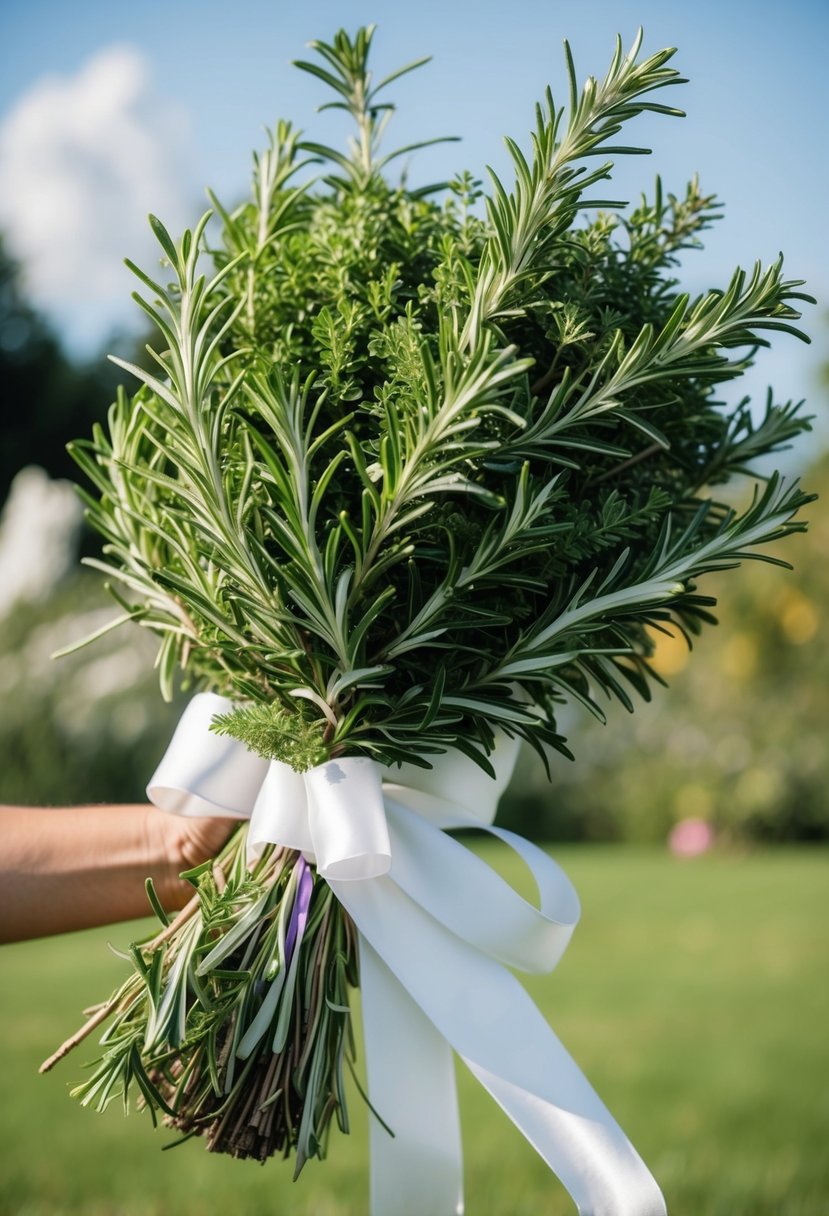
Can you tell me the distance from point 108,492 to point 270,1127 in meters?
0.65

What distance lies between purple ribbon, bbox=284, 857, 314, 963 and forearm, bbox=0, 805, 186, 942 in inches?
8.9

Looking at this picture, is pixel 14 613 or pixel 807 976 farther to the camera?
pixel 14 613

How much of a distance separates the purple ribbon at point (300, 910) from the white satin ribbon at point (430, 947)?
27mm

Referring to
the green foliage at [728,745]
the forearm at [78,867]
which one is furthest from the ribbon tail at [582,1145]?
the green foliage at [728,745]

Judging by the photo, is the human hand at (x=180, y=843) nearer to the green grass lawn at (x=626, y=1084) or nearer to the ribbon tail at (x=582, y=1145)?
the ribbon tail at (x=582, y=1145)

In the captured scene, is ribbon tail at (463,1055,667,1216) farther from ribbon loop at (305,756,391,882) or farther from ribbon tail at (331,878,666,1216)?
ribbon loop at (305,756,391,882)

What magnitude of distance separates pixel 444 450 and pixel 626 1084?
3169 millimetres

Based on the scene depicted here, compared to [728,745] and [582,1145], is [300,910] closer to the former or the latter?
[582,1145]

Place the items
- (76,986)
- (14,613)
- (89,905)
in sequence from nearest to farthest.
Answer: (89,905)
(76,986)
(14,613)

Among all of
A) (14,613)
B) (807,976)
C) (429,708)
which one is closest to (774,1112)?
(807,976)

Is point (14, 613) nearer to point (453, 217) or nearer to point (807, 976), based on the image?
point (807, 976)

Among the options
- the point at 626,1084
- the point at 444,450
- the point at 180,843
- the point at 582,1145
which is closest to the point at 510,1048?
the point at 582,1145

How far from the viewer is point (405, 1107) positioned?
0.99 metres

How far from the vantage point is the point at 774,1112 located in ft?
10.3
